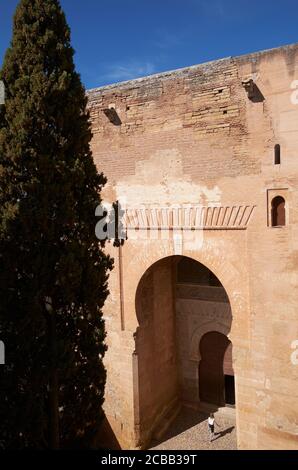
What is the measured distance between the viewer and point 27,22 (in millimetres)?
4445

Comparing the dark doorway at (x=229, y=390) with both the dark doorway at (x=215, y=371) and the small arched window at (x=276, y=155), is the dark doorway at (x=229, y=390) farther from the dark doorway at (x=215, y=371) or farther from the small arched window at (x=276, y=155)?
the small arched window at (x=276, y=155)

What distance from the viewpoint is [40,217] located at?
4.21m

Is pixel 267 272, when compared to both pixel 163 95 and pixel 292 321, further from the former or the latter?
pixel 163 95

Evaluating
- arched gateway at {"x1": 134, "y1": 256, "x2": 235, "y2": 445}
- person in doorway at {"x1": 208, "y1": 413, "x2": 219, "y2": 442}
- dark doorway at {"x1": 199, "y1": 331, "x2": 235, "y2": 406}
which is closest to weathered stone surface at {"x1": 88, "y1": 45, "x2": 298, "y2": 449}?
arched gateway at {"x1": 134, "y1": 256, "x2": 235, "y2": 445}

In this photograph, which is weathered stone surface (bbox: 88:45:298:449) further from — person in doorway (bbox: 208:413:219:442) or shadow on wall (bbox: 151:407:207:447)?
person in doorway (bbox: 208:413:219:442)

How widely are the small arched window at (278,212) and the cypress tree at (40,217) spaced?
2908 millimetres

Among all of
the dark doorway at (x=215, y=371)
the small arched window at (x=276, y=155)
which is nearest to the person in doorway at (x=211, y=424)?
the dark doorway at (x=215, y=371)

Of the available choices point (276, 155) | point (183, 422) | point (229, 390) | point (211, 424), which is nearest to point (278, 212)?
point (276, 155)

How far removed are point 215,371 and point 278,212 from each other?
4583 millimetres

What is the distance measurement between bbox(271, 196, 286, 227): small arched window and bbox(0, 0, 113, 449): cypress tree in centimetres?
291

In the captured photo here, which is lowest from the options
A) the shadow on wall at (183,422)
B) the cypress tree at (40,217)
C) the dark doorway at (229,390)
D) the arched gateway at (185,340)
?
the shadow on wall at (183,422)

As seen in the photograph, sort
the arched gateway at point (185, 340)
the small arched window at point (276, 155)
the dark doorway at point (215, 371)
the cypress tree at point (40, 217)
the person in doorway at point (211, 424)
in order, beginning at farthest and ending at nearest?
the dark doorway at point (215, 371) → the arched gateway at point (185, 340) → the person in doorway at point (211, 424) → the small arched window at point (276, 155) → the cypress tree at point (40, 217)

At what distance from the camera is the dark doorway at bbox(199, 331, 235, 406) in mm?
9000

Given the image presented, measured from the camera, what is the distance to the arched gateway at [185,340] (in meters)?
8.41
